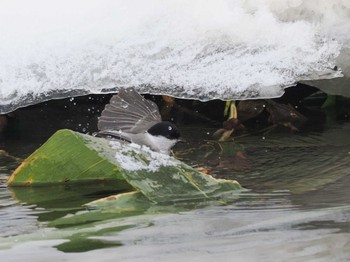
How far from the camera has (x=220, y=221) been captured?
5.83 ft

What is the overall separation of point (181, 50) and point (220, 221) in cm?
97

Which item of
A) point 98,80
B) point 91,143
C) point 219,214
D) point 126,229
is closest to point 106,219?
point 126,229

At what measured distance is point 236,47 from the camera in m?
2.63

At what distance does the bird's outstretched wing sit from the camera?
2523 millimetres

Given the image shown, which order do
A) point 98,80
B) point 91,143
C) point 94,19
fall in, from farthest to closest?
point 94,19 → point 98,80 → point 91,143

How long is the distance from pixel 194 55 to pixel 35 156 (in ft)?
2.17

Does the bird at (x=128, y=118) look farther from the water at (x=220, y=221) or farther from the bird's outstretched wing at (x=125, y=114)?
the water at (x=220, y=221)

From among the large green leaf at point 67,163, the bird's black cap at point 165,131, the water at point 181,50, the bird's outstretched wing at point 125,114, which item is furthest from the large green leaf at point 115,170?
the water at point 181,50

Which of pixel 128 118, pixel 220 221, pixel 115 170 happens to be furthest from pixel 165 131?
pixel 220 221

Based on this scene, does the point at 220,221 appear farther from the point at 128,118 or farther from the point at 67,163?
the point at 128,118

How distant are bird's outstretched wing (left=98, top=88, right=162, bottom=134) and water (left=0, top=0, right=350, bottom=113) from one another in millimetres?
52

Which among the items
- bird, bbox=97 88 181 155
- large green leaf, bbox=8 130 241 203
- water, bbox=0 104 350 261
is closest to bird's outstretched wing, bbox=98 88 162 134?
bird, bbox=97 88 181 155

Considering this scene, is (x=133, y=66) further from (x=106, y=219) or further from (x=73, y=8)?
(x=106, y=219)

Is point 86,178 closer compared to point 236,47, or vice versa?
point 86,178
